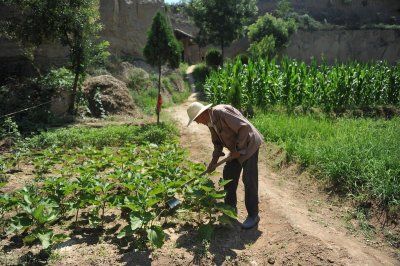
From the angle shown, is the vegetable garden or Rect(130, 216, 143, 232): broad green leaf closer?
Rect(130, 216, 143, 232): broad green leaf

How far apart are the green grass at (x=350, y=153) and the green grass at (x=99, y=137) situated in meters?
2.37

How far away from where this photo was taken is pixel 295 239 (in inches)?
150

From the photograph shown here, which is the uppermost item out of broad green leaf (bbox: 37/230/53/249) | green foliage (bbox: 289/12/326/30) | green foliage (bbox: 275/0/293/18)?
green foliage (bbox: 275/0/293/18)

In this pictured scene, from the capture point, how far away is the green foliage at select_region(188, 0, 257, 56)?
19.5 metres

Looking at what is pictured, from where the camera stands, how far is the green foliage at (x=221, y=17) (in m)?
19.5

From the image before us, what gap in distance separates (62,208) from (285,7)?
29.5 m

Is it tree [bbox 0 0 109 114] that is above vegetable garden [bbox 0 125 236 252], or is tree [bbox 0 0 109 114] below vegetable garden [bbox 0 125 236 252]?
above

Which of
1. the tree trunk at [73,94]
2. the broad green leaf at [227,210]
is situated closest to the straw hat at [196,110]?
the broad green leaf at [227,210]

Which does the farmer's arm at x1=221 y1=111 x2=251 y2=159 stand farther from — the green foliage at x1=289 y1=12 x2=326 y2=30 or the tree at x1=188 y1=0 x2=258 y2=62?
the green foliage at x1=289 y1=12 x2=326 y2=30

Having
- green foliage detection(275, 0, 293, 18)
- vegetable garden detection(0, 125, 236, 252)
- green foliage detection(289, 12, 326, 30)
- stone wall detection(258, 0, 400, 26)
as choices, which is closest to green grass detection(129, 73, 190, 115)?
vegetable garden detection(0, 125, 236, 252)

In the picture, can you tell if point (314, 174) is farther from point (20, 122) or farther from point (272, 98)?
point (20, 122)

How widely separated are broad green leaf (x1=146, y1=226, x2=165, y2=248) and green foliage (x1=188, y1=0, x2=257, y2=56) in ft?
56.9

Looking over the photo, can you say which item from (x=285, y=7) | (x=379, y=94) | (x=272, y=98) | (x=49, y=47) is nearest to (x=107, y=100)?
(x=49, y=47)

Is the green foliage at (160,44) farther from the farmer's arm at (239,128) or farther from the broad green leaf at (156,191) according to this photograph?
the broad green leaf at (156,191)
